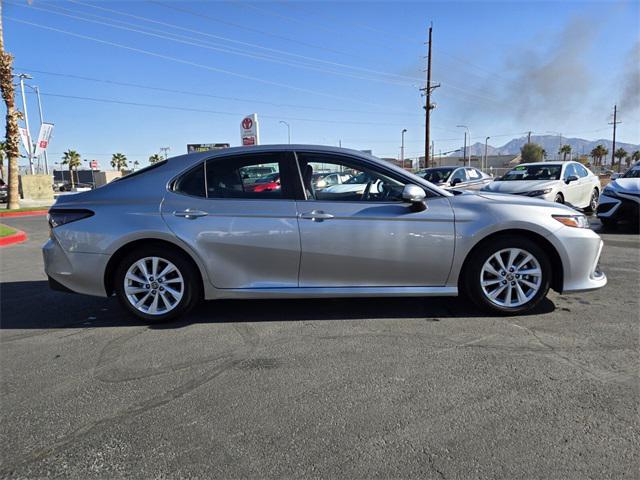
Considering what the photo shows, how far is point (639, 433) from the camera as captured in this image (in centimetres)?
236

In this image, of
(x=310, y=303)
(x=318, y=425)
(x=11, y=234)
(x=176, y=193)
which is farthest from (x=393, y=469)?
(x=11, y=234)

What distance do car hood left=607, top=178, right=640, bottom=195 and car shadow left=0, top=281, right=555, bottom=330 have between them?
6521 mm

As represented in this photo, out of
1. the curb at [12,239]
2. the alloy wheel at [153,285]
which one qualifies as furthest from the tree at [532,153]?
the alloy wheel at [153,285]

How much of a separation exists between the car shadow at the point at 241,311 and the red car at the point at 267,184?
1.26 meters

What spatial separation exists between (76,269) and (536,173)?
11.0 meters

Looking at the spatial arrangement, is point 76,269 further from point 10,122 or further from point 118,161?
point 118,161

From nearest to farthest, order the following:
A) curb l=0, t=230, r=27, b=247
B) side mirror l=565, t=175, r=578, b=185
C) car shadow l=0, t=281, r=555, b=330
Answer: car shadow l=0, t=281, r=555, b=330
curb l=0, t=230, r=27, b=247
side mirror l=565, t=175, r=578, b=185

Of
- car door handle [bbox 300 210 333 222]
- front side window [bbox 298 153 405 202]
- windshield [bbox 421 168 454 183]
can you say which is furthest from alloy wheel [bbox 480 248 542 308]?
windshield [bbox 421 168 454 183]

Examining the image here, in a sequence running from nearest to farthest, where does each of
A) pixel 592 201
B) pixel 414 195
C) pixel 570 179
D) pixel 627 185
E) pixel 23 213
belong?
pixel 414 195 → pixel 627 185 → pixel 570 179 → pixel 592 201 → pixel 23 213

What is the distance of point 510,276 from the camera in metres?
4.11

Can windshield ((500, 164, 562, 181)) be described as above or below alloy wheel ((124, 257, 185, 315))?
above

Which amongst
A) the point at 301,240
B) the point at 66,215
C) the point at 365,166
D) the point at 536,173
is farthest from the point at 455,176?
the point at 66,215

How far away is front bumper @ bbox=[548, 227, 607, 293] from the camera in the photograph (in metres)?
4.07

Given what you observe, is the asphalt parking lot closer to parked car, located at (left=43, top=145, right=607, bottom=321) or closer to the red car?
parked car, located at (left=43, top=145, right=607, bottom=321)
